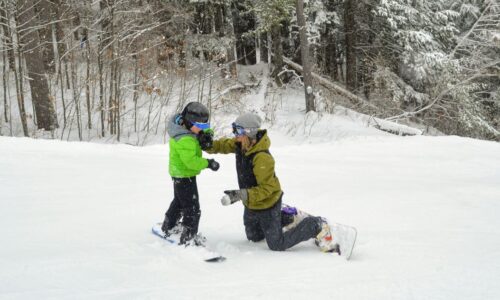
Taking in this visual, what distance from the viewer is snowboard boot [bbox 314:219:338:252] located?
4.56 meters

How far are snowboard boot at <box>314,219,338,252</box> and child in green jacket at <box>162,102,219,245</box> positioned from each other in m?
1.20

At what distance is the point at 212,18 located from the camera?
69.2 ft

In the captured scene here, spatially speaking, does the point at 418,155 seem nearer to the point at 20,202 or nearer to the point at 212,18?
the point at 20,202

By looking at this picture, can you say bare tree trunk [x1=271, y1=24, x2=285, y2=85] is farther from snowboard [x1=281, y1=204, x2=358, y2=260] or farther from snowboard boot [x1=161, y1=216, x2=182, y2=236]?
snowboard boot [x1=161, y1=216, x2=182, y2=236]

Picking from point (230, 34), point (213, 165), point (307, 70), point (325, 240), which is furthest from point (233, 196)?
point (230, 34)

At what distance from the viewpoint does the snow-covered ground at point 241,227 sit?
3461 millimetres

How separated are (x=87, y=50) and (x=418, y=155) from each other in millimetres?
9487

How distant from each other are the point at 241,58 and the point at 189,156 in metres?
15.7

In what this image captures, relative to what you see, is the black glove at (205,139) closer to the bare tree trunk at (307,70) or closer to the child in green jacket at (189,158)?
the child in green jacket at (189,158)

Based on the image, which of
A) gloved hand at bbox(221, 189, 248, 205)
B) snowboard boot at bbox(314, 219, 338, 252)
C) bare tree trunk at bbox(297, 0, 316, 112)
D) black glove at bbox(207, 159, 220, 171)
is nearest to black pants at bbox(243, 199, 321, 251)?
snowboard boot at bbox(314, 219, 338, 252)

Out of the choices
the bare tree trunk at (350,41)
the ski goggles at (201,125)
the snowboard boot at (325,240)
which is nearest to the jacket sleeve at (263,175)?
the ski goggles at (201,125)

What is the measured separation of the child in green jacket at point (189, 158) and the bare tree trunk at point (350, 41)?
54.2ft

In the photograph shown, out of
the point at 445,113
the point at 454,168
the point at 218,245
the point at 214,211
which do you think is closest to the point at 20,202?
the point at 214,211

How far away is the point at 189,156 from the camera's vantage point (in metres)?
4.31
